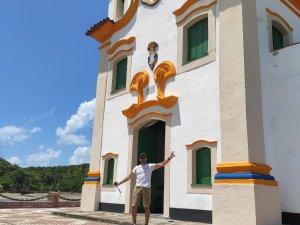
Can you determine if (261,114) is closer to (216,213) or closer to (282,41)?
(216,213)

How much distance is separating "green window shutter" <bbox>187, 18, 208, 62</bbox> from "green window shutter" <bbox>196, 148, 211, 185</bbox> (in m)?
2.83

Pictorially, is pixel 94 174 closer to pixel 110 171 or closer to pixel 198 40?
pixel 110 171

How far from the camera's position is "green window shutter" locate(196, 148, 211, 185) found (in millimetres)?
8362

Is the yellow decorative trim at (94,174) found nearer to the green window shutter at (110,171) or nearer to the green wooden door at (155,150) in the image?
the green window shutter at (110,171)

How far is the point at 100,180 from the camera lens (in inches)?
469

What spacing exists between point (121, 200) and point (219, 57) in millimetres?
5636

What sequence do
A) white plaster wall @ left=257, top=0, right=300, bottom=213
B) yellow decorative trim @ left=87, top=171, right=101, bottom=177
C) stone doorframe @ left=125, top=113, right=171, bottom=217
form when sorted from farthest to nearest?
yellow decorative trim @ left=87, top=171, right=101, bottom=177
stone doorframe @ left=125, top=113, right=171, bottom=217
white plaster wall @ left=257, top=0, right=300, bottom=213

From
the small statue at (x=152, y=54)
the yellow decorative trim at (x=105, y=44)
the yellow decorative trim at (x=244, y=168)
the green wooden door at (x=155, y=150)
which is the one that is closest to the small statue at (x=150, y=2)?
the small statue at (x=152, y=54)

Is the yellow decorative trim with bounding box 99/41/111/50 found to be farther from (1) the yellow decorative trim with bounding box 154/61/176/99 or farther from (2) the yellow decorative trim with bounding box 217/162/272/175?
(2) the yellow decorative trim with bounding box 217/162/272/175

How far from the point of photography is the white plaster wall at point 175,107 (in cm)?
859

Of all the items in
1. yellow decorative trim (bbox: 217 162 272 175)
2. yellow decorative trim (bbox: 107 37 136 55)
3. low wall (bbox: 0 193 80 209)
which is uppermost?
yellow decorative trim (bbox: 107 37 136 55)

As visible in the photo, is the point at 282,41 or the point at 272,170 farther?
the point at 282,41

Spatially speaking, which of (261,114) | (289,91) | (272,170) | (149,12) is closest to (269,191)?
(272,170)

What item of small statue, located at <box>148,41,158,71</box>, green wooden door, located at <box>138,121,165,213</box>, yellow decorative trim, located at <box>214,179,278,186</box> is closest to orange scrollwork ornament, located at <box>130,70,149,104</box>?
small statue, located at <box>148,41,158,71</box>
